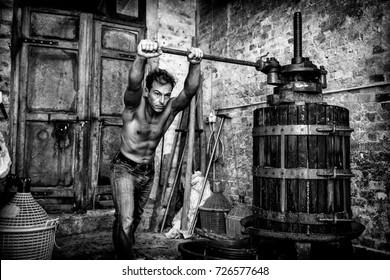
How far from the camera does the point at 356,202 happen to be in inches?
162

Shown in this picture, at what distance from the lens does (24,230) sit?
3508mm

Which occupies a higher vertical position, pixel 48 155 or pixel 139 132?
pixel 139 132

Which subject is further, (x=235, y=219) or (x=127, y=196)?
(x=235, y=219)

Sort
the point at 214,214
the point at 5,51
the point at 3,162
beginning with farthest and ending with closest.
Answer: the point at 214,214, the point at 5,51, the point at 3,162

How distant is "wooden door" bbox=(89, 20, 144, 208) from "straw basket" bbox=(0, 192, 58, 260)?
2.01 meters

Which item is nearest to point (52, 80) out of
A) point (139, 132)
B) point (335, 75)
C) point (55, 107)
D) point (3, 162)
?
point (55, 107)

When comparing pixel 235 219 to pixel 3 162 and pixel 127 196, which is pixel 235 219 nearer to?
pixel 127 196

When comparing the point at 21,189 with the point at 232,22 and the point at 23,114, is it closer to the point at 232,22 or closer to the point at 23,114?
the point at 23,114

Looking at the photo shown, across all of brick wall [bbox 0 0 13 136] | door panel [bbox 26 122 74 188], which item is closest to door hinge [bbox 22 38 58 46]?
brick wall [bbox 0 0 13 136]

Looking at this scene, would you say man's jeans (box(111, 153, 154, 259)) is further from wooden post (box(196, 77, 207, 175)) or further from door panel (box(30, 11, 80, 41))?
door panel (box(30, 11, 80, 41))

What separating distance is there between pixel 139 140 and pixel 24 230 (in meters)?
1.46

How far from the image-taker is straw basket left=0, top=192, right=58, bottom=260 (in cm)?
348

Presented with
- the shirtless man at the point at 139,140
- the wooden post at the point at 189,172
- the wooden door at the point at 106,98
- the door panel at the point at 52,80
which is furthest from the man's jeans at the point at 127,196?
the door panel at the point at 52,80

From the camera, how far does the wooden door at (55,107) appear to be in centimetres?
536
